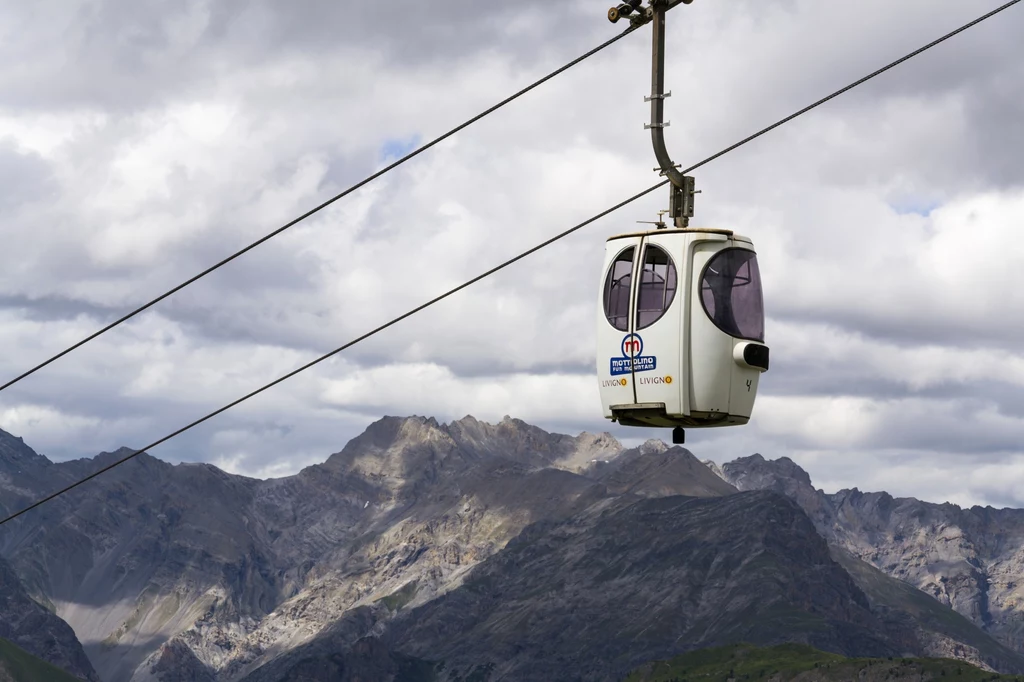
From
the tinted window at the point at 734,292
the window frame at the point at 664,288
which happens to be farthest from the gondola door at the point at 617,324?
the tinted window at the point at 734,292

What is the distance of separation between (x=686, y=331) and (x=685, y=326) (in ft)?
0.34

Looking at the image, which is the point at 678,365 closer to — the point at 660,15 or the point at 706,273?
the point at 706,273

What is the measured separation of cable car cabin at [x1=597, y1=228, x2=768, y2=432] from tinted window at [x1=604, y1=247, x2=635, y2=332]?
3cm

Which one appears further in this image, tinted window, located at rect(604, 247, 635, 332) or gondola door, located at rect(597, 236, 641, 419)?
tinted window, located at rect(604, 247, 635, 332)

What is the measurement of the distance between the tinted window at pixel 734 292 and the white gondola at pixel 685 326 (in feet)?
0.07

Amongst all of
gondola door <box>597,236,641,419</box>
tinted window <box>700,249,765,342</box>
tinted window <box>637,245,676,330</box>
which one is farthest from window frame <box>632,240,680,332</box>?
tinted window <box>700,249,765,342</box>

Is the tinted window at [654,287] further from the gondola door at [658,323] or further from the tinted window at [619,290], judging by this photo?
the tinted window at [619,290]

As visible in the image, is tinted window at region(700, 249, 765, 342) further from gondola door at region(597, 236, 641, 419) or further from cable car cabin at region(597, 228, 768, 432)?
gondola door at region(597, 236, 641, 419)

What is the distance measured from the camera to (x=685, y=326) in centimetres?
2969

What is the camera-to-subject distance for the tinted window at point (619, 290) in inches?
1197

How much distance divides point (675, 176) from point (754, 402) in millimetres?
5093

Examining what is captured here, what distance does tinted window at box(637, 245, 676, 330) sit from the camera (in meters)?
30.0

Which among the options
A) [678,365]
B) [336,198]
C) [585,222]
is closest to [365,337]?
[336,198]

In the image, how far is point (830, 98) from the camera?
99.0 feet
